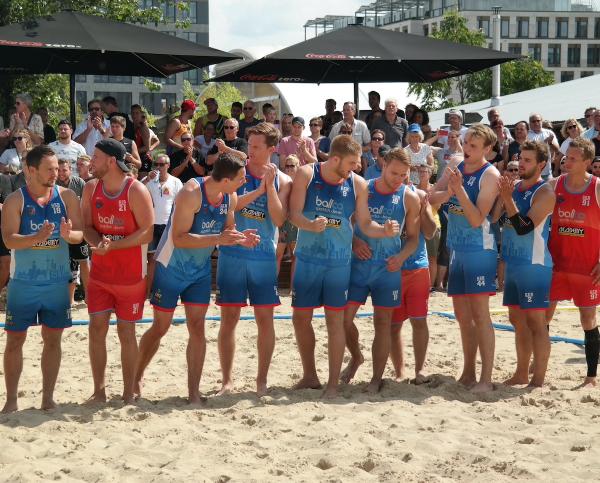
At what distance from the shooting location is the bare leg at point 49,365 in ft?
21.8

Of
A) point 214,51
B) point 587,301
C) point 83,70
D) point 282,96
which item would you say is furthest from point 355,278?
point 282,96

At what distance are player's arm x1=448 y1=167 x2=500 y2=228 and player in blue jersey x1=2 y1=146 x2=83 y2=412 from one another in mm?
2775

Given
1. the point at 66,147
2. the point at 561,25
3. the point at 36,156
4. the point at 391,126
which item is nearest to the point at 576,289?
the point at 36,156

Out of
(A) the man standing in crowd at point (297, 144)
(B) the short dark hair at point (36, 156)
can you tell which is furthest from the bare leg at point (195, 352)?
(A) the man standing in crowd at point (297, 144)

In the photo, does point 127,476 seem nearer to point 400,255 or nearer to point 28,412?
point 28,412

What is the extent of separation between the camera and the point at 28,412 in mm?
6492

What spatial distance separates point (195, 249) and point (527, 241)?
2576mm

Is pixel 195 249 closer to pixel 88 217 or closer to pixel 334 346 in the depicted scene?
pixel 88 217

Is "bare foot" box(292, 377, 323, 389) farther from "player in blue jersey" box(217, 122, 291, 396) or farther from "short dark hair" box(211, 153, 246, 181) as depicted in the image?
"short dark hair" box(211, 153, 246, 181)

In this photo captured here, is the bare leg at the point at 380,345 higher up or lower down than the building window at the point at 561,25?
lower down

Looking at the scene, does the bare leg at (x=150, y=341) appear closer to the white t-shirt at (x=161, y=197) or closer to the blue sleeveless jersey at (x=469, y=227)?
the blue sleeveless jersey at (x=469, y=227)

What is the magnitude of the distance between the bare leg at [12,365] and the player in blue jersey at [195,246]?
0.97 meters

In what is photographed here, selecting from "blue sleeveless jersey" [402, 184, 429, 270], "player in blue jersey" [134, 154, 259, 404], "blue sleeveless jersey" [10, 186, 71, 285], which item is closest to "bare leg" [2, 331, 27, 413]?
"blue sleeveless jersey" [10, 186, 71, 285]

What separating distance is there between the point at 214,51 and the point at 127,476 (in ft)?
30.0
